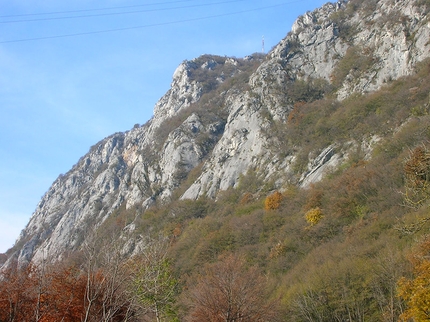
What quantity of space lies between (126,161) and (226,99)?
30.9 m

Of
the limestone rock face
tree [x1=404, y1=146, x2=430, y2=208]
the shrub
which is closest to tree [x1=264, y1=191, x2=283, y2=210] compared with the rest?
the limestone rock face

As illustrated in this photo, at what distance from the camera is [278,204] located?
38.8 metres

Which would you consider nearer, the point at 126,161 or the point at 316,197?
the point at 316,197

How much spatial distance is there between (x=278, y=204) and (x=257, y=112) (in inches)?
840

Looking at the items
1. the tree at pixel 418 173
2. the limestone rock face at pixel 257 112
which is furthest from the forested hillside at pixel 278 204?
the limestone rock face at pixel 257 112

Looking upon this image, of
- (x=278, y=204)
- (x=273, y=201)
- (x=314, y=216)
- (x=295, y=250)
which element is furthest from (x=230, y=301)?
(x=273, y=201)

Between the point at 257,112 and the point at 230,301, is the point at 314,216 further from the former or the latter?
the point at 257,112

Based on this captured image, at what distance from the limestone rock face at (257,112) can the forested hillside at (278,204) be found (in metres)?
0.26

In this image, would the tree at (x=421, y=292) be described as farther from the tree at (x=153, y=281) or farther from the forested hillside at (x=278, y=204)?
the tree at (x=153, y=281)

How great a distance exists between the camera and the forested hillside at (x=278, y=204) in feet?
40.5

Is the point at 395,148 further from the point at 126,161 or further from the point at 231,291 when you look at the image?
the point at 126,161

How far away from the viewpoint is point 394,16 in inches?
1934

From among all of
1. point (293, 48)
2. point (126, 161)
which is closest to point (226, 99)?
point (293, 48)

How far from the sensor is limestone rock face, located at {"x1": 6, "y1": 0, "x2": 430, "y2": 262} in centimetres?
4594
